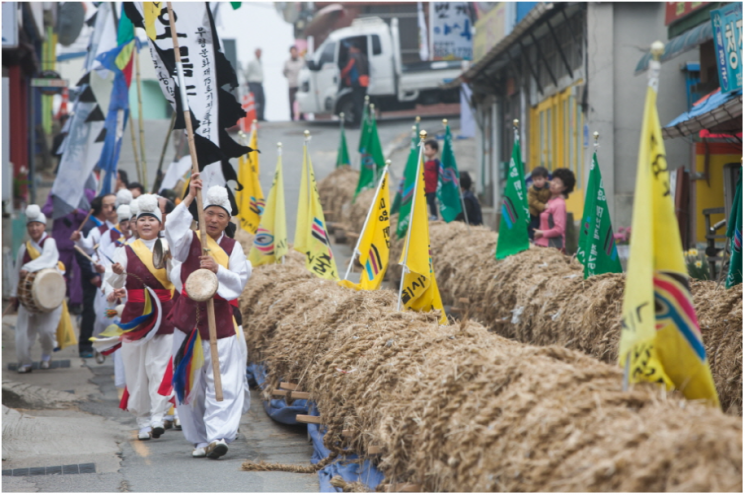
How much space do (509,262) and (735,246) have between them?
3.39 meters

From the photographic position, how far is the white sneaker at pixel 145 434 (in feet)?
23.5

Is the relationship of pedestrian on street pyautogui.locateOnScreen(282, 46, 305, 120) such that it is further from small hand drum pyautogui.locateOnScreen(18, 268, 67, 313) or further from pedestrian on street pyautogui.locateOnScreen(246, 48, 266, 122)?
small hand drum pyautogui.locateOnScreen(18, 268, 67, 313)

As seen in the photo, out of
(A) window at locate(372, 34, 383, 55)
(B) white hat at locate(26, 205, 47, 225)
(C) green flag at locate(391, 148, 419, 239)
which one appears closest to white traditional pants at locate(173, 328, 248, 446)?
(C) green flag at locate(391, 148, 419, 239)

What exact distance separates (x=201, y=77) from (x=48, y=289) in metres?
4.06

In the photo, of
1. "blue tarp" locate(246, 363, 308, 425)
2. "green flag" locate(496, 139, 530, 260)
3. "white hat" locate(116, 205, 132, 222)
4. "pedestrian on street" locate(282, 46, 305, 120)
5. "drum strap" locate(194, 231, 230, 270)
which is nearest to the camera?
"drum strap" locate(194, 231, 230, 270)

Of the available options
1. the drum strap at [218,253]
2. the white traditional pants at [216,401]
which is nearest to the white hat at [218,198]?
the drum strap at [218,253]

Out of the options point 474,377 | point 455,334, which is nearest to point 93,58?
point 455,334

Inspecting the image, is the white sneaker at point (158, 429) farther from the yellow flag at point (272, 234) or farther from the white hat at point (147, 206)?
the yellow flag at point (272, 234)

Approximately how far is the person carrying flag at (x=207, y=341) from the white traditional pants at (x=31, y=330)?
4.37 m

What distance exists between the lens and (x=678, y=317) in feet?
12.4

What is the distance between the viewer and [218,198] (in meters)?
6.75

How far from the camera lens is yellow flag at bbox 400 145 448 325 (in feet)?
22.3

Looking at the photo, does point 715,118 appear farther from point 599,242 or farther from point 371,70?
point 371,70

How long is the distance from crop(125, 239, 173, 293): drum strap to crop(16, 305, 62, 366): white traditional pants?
11.7ft
